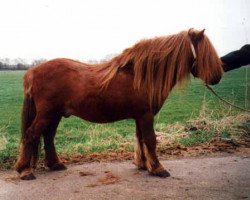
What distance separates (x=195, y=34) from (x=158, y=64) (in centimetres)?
69

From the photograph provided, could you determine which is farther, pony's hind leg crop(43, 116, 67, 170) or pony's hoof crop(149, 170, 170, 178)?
pony's hind leg crop(43, 116, 67, 170)

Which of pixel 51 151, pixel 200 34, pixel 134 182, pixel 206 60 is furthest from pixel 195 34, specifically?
pixel 51 151

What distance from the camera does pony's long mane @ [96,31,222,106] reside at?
210 inches

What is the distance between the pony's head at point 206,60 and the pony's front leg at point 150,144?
994mm

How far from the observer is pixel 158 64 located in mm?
5453

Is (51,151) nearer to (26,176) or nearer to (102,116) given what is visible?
(26,176)

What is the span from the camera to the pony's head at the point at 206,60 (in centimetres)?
525

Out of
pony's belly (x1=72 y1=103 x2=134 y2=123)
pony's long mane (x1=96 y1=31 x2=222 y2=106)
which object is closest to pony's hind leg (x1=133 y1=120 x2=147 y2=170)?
pony's belly (x1=72 y1=103 x2=134 y2=123)

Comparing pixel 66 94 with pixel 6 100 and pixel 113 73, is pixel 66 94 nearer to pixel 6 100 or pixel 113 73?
pixel 113 73

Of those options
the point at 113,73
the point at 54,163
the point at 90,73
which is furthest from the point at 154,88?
the point at 54,163

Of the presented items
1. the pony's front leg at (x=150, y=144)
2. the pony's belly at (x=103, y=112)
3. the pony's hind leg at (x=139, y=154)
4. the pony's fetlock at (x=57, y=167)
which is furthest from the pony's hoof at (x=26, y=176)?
the pony's front leg at (x=150, y=144)

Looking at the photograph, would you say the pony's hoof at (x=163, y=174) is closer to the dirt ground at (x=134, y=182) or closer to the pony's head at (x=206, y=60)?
the dirt ground at (x=134, y=182)

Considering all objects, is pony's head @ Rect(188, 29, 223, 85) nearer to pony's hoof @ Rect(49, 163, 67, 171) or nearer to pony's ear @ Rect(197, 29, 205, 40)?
pony's ear @ Rect(197, 29, 205, 40)

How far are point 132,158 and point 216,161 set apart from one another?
1.47 metres
